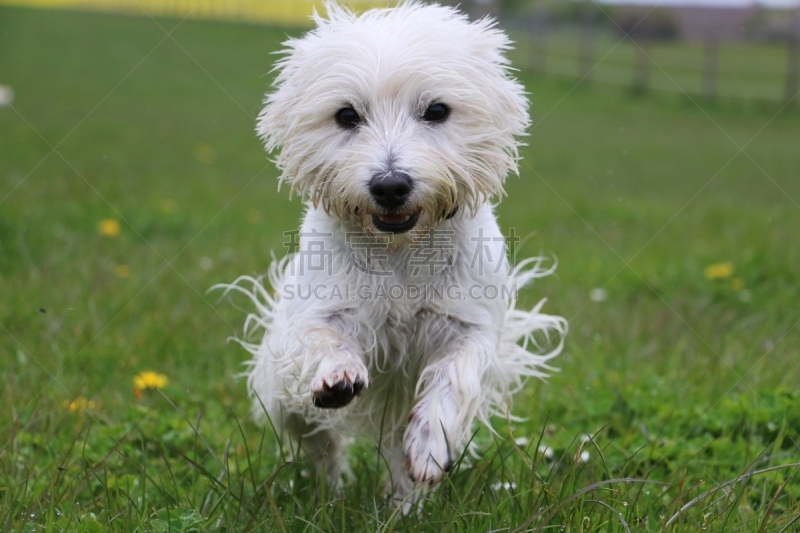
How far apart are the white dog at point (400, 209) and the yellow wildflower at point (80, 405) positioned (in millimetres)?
840

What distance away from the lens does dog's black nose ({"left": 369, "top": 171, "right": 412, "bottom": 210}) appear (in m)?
2.85

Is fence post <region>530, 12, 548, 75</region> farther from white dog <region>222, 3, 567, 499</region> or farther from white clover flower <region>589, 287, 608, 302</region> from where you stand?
white dog <region>222, 3, 567, 499</region>

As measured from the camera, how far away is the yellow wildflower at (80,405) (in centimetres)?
358

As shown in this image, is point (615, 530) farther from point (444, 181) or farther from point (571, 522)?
point (444, 181)

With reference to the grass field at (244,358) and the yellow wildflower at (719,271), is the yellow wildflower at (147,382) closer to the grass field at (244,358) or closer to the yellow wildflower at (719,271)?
the grass field at (244,358)

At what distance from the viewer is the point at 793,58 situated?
82.8 ft

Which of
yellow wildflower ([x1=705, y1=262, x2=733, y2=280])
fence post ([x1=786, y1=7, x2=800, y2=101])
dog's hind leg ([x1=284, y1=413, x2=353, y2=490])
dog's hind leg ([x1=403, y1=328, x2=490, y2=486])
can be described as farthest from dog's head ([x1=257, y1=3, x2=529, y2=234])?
fence post ([x1=786, y1=7, x2=800, y2=101])

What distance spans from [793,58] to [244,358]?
24.9 metres

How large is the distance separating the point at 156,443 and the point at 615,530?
1.72 metres

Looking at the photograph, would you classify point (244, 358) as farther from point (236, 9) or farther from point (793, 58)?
point (236, 9)

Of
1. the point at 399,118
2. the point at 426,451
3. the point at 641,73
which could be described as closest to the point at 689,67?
the point at 641,73

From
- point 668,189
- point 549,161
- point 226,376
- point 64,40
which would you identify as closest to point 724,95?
point 549,161

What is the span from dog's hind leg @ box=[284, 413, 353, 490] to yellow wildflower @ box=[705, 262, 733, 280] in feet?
10.6

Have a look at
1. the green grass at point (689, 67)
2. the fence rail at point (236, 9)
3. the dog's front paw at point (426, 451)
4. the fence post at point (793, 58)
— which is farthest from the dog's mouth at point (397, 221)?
the fence rail at point (236, 9)
